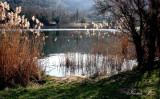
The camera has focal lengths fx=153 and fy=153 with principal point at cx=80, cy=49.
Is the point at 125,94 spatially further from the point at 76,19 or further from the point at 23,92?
the point at 76,19


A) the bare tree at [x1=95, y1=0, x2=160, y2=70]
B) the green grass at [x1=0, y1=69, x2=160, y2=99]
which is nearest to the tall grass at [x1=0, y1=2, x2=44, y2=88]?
the green grass at [x1=0, y1=69, x2=160, y2=99]

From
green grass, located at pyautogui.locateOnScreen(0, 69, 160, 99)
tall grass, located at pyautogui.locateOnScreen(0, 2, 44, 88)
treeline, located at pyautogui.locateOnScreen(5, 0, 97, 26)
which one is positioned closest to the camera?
green grass, located at pyautogui.locateOnScreen(0, 69, 160, 99)

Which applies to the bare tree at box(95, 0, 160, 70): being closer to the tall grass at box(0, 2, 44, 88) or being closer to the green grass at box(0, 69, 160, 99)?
the green grass at box(0, 69, 160, 99)

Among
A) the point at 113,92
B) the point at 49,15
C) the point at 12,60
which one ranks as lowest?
the point at 113,92

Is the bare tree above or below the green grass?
above

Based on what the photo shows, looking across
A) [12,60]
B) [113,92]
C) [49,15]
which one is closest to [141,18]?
[113,92]

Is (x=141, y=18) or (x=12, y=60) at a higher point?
(x=141, y=18)

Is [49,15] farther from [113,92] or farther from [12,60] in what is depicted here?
[113,92]

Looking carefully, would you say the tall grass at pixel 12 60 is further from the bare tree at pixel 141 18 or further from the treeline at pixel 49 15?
the treeline at pixel 49 15

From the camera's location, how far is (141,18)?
370cm

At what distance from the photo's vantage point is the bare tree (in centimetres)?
342

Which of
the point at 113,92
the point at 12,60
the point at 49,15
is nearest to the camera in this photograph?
the point at 113,92

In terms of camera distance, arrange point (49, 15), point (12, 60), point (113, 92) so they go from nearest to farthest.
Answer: point (113, 92)
point (12, 60)
point (49, 15)

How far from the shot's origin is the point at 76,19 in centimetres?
8356
